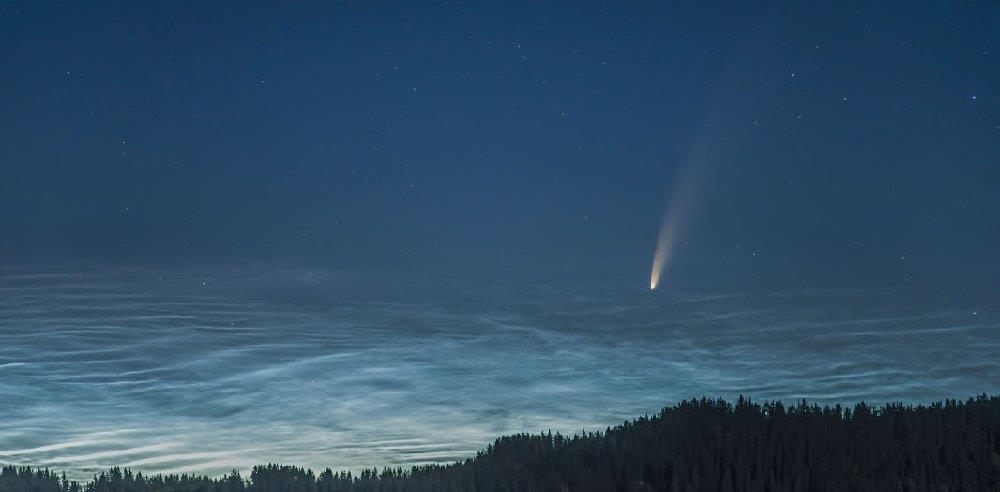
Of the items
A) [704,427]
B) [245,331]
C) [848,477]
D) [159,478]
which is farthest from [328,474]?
[245,331]

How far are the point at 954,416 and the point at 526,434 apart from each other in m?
7.65

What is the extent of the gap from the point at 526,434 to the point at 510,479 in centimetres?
351

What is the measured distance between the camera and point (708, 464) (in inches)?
540

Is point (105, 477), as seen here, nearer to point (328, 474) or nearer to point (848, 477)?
point (328, 474)

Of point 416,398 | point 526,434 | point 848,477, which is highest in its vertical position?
point 416,398

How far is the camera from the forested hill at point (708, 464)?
43.3 feet

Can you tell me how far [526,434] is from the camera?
56.0 feet

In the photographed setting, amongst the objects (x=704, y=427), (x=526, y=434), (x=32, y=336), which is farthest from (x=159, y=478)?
Answer: (x=32, y=336)

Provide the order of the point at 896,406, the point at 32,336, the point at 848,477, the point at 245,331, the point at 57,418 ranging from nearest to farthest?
the point at 848,477 < the point at 896,406 < the point at 57,418 < the point at 32,336 < the point at 245,331

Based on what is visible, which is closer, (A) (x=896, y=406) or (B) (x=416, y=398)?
(A) (x=896, y=406)

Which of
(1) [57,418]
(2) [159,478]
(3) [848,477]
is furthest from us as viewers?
(1) [57,418]

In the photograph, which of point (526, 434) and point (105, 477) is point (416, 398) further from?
point (105, 477)

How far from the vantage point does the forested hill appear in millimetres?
13188

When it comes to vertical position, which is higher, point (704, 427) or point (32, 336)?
point (32, 336)
